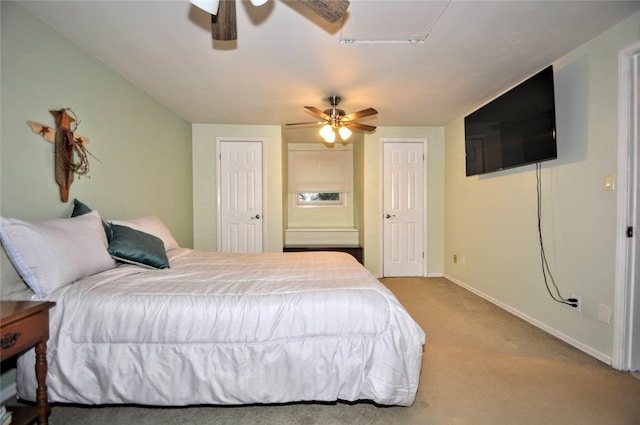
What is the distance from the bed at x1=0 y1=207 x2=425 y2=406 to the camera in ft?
4.59

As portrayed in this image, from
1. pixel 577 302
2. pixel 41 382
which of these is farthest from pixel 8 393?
pixel 577 302

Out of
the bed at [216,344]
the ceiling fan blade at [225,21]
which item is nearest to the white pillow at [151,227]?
the bed at [216,344]

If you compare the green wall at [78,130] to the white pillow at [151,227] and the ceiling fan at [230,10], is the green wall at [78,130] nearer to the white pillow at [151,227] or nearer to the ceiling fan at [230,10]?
the white pillow at [151,227]

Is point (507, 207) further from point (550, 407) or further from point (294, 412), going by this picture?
point (294, 412)

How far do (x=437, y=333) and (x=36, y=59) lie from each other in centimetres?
350

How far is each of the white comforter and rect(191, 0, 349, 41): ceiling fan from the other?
139 cm

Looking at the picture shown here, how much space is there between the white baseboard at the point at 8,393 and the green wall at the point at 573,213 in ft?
12.2

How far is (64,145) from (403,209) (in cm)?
392

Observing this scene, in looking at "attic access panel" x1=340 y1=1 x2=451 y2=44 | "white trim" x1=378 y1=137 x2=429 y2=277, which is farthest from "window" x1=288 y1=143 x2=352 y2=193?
"attic access panel" x1=340 y1=1 x2=451 y2=44

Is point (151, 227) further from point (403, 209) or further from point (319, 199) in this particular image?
point (403, 209)

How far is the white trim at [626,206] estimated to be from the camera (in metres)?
1.85

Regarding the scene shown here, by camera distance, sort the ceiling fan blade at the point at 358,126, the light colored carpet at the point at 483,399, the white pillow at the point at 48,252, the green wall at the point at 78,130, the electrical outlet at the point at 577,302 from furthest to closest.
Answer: the ceiling fan blade at the point at 358,126 → the electrical outlet at the point at 577,302 → the green wall at the point at 78,130 → the light colored carpet at the point at 483,399 → the white pillow at the point at 48,252

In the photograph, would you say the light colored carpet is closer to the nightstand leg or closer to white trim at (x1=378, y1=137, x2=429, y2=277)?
the nightstand leg

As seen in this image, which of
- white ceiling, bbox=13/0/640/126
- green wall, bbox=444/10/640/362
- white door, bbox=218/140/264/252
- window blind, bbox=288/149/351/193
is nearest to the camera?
white ceiling, bbox=13/0/640/126
